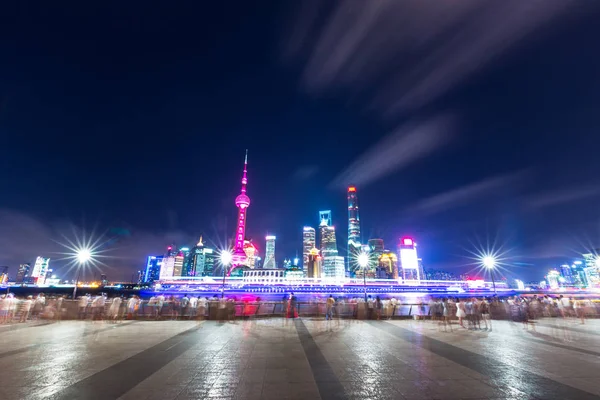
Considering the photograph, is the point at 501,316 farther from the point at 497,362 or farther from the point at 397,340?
the point at 497,362

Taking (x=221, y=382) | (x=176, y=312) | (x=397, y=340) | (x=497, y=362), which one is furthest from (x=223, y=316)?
(x=497, y=362)

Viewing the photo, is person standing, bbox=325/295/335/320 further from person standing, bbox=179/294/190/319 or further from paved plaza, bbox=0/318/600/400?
person standing, bbox=179/294/190/319

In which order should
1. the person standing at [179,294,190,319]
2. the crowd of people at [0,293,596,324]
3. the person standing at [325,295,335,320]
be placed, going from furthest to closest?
the person standing at [325,295,335,320]
the person standing at [179,294,190,319]
the crowd of people at [0,293,596,324]

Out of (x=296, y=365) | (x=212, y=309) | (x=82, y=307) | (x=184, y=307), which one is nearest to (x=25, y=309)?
(x=82, y=307)

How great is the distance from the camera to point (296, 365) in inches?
379

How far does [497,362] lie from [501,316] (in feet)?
56.9

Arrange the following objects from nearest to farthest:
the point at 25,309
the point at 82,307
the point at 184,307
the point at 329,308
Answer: the point at 25,309 → the point at 82,307 → the point at 184,307 → the point at 329,308

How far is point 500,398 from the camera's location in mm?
6746

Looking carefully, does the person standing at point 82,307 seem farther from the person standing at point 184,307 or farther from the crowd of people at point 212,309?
the person standing at point 184,307

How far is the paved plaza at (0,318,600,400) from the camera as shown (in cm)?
719

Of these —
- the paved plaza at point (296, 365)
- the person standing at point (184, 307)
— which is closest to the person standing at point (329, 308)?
the paved plaza at point (296, 365)

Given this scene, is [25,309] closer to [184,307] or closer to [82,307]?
[82,307]

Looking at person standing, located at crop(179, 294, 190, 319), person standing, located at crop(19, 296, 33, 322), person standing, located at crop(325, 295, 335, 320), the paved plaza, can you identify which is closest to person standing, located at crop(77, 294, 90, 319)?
person standing, located at crop(19, 296, 33, 322)

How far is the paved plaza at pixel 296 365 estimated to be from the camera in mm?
7191
